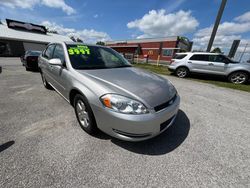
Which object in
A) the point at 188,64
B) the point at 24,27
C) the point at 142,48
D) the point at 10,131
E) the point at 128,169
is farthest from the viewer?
the point at 142,48

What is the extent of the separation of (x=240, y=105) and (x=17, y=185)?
18.5 ft

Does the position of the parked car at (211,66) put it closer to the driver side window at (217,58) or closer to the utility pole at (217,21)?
the driver side window at (217,58)

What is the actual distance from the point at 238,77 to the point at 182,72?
3007 millimetres

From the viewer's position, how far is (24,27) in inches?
1035

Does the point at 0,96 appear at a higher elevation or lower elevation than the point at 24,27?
lower

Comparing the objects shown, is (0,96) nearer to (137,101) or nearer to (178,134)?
(137,101)

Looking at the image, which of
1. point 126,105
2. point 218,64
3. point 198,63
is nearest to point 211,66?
point 218,64

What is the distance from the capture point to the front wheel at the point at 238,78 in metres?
7.23

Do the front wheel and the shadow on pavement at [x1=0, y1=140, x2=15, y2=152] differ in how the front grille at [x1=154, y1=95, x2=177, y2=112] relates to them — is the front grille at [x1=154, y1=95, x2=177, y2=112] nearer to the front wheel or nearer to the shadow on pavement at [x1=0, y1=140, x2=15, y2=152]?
the shadow on pavement at [x1=0, y1=140, x2=15, y2=152]

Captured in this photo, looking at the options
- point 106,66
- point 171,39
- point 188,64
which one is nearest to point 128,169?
point 106,66

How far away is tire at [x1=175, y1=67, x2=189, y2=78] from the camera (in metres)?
8.53

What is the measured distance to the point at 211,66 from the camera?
7.77 m

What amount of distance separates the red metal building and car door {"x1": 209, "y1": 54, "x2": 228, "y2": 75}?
13.7m

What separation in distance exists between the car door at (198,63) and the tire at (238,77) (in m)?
1.41
